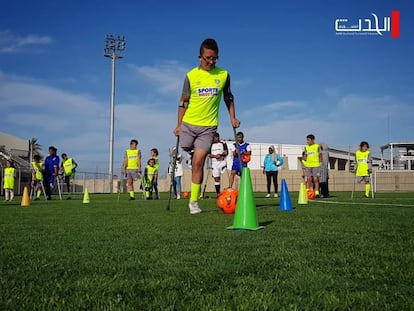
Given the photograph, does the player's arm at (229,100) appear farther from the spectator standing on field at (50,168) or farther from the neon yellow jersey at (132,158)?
the spectator standing on field at (50,168)

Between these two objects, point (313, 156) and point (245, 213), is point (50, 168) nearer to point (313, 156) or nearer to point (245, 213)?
point (313, 156)

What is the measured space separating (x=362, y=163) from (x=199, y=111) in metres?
10.7

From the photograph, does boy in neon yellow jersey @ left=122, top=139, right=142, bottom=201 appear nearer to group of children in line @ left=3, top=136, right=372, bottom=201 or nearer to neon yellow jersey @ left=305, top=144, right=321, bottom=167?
group of children in line @ left=3, top=136, right=372, bottom=201

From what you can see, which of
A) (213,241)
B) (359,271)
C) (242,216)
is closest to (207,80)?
(242,216)

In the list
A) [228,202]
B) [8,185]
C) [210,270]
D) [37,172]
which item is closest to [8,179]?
[8,185]

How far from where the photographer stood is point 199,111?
6910 mm

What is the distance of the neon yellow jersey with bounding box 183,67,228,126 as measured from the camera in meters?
6.83

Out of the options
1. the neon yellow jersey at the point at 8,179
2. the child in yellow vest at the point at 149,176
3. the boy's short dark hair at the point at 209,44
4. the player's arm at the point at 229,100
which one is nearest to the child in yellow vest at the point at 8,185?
the neon yellow jersey at the point at 8,179

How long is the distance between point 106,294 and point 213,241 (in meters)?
1.78

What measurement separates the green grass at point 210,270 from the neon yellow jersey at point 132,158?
11056 millimetres

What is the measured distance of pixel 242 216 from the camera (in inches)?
185

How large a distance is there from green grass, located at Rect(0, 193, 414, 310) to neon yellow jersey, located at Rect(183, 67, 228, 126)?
273 cm

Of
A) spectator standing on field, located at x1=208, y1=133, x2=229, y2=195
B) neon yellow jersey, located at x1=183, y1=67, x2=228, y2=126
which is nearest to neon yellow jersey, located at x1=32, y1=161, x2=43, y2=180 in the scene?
spectator standing on field, located at x1=208, y1=133, x2=229, y2=195

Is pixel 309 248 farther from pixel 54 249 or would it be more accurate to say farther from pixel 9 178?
pixel 9 178
